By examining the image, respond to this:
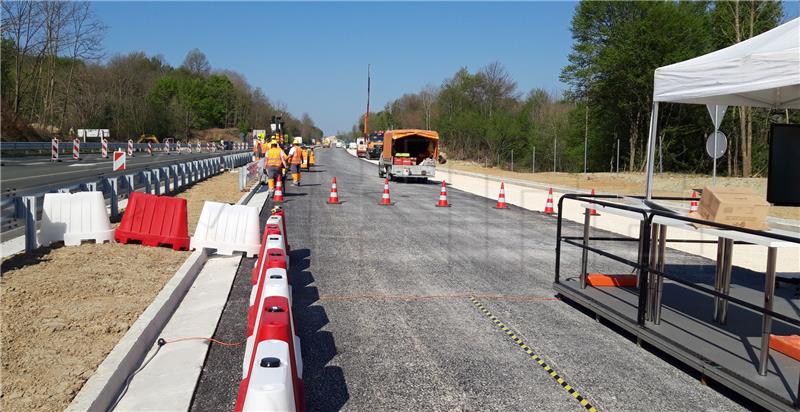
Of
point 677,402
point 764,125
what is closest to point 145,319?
point 677,402

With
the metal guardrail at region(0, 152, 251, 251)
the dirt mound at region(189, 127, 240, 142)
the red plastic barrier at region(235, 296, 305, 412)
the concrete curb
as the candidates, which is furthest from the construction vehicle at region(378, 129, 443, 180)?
the dirt mound at region(189, 127, 240, 142)

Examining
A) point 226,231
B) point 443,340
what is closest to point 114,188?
point 226,231

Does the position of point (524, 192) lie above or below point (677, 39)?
below

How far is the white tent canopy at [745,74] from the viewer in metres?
5.70

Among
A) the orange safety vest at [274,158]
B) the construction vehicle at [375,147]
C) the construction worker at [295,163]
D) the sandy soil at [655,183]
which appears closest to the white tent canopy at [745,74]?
the orange safety vest at [274,158]

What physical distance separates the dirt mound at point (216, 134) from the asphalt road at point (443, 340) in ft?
417

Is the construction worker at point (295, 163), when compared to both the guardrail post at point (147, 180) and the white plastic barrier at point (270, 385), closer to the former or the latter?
the guardrail post at point (147, 180)

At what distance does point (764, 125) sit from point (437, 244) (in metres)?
35.5

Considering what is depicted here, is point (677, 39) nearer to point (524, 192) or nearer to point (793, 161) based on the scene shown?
point (524, 192)

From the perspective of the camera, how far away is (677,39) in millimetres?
43938

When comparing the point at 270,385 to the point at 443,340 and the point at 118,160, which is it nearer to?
the point at 443,340

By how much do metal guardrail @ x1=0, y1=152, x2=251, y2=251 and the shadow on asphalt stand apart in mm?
3826

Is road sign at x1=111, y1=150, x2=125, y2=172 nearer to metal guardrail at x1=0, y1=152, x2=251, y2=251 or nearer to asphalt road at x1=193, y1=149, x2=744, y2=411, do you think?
metal guardrail at x1=0, y1=152, x2=251, y2=251

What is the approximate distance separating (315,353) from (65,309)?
2792 millimetres
